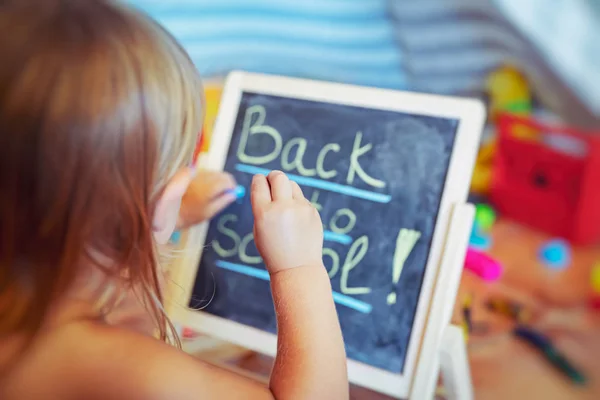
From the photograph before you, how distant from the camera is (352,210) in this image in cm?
74

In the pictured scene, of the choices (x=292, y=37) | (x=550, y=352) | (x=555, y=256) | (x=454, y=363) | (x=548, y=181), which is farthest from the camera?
(x=292, y=37)

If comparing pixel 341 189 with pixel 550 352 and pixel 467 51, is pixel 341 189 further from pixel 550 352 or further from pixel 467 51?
pixel 467 51

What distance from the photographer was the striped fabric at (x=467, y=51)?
1488 millimetres

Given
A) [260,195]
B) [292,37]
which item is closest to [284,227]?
[260,195]

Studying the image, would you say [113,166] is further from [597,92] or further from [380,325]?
[597,92]

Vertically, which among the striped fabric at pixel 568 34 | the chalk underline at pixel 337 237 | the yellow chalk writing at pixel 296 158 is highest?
the striped fabric at pixel 568 34

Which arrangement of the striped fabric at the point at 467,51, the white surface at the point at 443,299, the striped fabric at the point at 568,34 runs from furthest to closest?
1. the striped fabric at the point at 467,51
2. the striped fabric at the point at 568,34
3. the white surface at the point at 443,299

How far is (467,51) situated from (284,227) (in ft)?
3.86

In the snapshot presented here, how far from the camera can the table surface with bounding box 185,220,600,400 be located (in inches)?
38.2

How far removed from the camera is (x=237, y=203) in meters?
0.82

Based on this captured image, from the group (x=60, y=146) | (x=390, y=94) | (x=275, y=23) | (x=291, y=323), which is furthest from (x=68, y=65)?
(x=275, y=23)

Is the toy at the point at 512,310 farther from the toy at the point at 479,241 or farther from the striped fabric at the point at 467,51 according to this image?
the striped fabric at the point at 467,51

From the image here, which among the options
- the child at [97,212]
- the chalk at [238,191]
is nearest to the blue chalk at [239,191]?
the chalk at [238,191]

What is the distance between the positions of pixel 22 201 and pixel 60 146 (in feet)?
0.19
